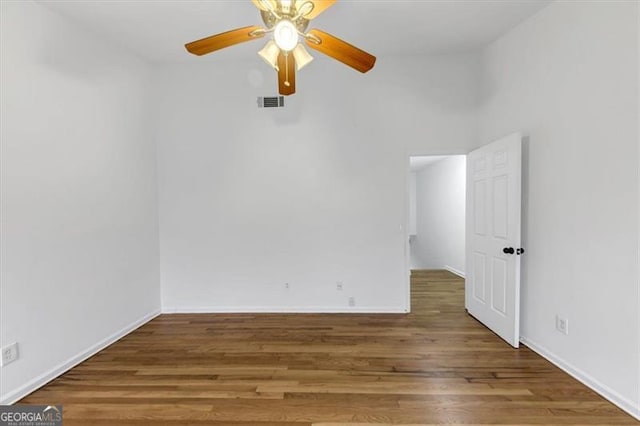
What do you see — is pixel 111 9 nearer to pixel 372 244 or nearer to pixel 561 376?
pixel 372 244

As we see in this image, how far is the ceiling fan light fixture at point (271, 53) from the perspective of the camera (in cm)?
193

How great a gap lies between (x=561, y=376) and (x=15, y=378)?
4.09 metres

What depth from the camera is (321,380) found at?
7.78 feet

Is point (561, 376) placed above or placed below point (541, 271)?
below

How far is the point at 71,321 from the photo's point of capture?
265 centimetres

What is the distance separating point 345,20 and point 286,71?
1.34 meters

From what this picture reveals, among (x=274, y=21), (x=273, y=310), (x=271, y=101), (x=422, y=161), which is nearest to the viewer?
(x=274, y=21)

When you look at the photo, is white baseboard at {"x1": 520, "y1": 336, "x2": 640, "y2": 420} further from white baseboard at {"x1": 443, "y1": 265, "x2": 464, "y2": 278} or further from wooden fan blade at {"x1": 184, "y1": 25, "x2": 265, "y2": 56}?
wooden fan blade at {"x1": 184, "y1": 25, "x2": 265, "y2": 56}

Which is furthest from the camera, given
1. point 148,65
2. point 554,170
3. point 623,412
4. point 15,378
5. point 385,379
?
point 148,65

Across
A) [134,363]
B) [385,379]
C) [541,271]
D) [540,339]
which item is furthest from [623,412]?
[134,363]

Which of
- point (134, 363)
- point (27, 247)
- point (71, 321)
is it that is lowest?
point (134, 363)

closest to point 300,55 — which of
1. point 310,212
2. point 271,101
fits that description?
point 271,101

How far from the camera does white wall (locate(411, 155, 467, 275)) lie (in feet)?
20.3

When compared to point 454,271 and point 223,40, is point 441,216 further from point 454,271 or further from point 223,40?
point 223,40
